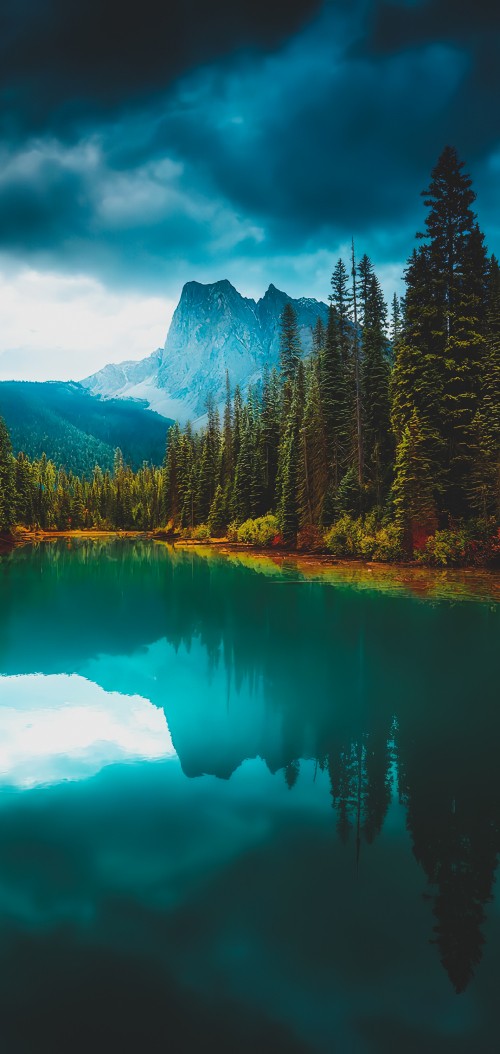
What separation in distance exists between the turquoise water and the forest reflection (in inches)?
2.0

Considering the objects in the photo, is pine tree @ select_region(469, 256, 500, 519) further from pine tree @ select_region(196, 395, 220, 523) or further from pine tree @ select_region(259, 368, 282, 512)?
pine tree @ select_region(196, 395, 220, 523)

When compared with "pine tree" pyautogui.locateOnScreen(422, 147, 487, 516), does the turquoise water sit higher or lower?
lower

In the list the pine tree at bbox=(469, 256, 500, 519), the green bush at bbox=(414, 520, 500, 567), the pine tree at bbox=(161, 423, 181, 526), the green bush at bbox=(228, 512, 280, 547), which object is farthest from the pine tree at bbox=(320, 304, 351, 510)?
the pine tree at bbox=(161, 423, 181, 526)

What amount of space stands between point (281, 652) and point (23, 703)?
24.5 ft

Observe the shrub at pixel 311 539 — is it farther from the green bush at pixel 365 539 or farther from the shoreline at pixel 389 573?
the green bush at pixel 365 539

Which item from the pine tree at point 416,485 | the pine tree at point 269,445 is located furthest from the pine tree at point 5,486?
the pine tree at point 416,485

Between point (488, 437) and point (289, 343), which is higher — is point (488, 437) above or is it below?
below

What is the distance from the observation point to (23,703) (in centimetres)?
1245

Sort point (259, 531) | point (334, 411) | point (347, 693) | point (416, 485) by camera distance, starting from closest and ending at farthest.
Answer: point (347, 693), point (416, 485), point (334, 411), point (259, 531)

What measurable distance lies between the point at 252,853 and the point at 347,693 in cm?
645

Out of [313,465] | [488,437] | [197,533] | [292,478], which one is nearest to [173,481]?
[197,533]

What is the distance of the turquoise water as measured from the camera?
4.49m

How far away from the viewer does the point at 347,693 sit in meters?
12.7

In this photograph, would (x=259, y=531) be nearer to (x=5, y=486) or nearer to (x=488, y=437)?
(x=488, y=437)
